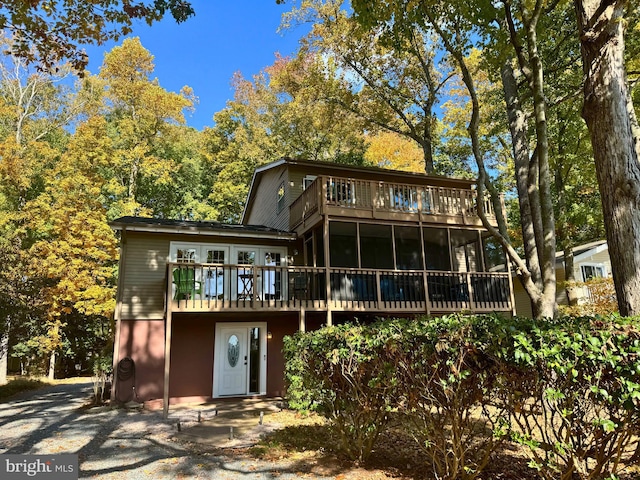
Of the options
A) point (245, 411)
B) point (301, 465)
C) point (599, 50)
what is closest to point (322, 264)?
point (245, 411)

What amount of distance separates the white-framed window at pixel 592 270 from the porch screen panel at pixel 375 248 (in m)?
10.6

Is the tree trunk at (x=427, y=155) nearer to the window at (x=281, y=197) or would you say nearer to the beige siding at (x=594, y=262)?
the window at (x=281, y=197)

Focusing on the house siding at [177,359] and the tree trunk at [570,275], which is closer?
the house siding at [177,359]

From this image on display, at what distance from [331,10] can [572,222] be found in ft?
46.9

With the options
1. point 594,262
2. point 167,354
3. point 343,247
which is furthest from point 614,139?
point 594,262

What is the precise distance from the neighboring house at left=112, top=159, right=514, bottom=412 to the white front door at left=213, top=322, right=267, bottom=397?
3 cm

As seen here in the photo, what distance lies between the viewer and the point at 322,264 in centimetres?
1440

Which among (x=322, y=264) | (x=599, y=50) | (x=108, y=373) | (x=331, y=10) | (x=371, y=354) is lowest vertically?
(x=108, y=373)

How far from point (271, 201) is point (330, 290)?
6.41 m

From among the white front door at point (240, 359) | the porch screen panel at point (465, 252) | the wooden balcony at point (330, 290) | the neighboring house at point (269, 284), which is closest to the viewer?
the wooden balcony at point (330, 290)

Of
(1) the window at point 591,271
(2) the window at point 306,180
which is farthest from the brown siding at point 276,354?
(1) the window at point 591,271

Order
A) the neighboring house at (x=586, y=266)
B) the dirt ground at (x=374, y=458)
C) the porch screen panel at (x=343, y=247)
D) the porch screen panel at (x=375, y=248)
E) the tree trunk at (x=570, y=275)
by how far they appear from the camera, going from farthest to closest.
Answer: the neighboring house at (x=586, y=266), the tree trunk at (x=570, y=275), the porch screen panel at (x=375, y=248), the porch screen panel at (x=343, y=247), the dirt ground at (x=374, y=458)

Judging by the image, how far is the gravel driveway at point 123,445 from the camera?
18.6ft

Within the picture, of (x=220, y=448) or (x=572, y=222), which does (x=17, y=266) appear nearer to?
(x=220, y=448)
